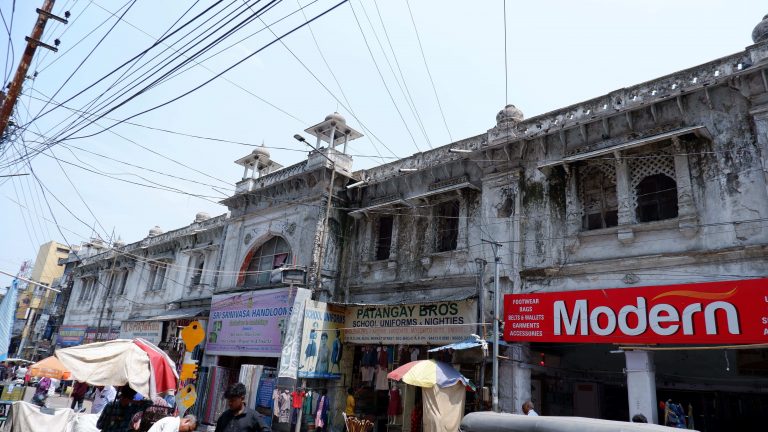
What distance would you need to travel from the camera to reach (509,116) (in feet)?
43.2

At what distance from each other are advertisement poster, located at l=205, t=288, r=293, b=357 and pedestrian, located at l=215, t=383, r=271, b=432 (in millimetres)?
9727

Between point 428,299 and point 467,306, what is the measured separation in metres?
1.55

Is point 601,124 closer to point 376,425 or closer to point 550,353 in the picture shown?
point 550,353

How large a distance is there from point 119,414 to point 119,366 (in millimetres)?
767

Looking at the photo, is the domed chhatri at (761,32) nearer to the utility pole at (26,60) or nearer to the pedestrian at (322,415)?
the pedestrian at (322,415)

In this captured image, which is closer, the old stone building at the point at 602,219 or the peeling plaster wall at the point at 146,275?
the old stone building at the point at 602,219

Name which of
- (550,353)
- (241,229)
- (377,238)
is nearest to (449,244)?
(377,238)

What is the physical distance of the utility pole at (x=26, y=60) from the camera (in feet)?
35.3

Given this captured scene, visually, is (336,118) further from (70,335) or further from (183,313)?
(70,335)

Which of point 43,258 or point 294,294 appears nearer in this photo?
point 294,294

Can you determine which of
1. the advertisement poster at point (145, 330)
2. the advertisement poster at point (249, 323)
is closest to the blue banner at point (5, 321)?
the advertisement poster at point (249, 323)

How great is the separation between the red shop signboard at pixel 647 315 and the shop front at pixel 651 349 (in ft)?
0.06

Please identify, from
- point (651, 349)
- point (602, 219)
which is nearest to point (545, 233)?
point (602, 219)

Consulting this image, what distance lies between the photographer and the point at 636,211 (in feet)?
34.5
